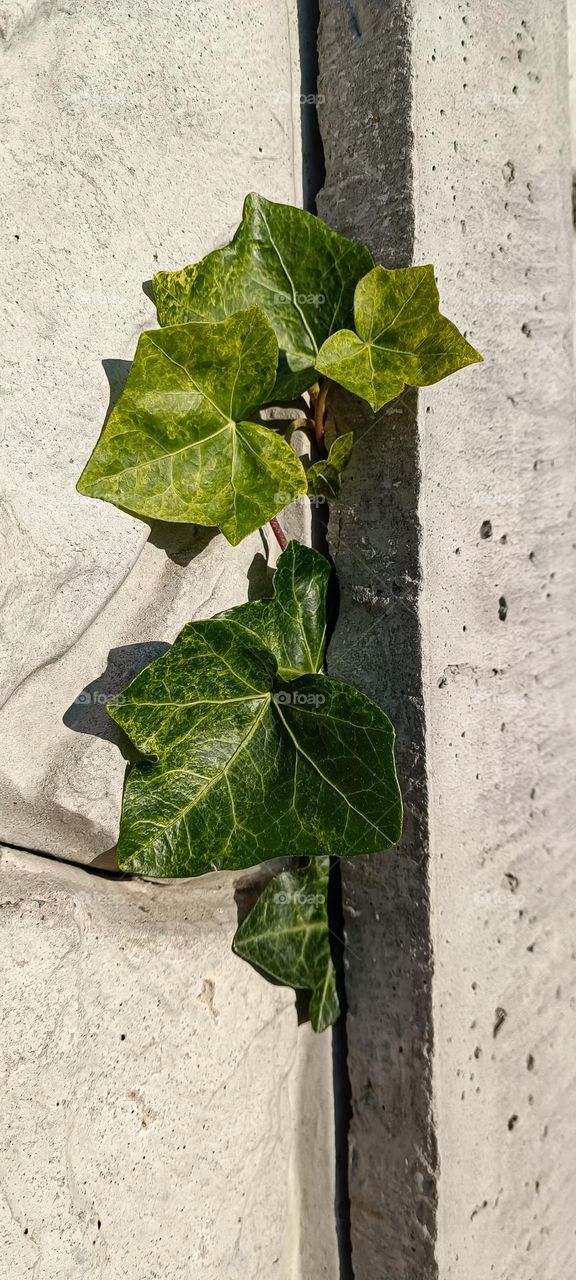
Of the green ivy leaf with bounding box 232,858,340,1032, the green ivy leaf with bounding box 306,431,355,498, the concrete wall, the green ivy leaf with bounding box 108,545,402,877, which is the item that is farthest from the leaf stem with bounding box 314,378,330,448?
the green ivy leaf with bounding box 232,858,340,1032

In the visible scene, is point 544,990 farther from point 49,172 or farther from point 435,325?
point 49,172

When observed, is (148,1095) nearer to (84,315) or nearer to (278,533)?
(278,533)

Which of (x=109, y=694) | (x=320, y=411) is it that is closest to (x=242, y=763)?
(x=109, y=694)

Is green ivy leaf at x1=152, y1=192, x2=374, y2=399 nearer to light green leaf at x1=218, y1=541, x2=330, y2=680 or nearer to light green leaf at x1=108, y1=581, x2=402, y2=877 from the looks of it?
light green leaf at x1=218, y1=541, x2=330, y2=680

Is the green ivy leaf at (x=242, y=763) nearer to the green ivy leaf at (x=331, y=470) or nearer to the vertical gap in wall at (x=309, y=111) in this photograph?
the green ivy leaf at (x=331, y=470)

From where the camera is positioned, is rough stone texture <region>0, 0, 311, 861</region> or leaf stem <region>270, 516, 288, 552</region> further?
leaf stem <region>270, 516, 288, 552</region>

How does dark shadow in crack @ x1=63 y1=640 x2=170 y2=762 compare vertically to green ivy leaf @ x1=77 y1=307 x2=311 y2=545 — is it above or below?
below

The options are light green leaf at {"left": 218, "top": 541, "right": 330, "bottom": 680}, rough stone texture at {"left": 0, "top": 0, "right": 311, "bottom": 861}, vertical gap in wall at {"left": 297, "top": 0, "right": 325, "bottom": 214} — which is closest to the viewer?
rough stone texture at {"left": 0, "top": 0, "right": 311, "bottom": 861}
